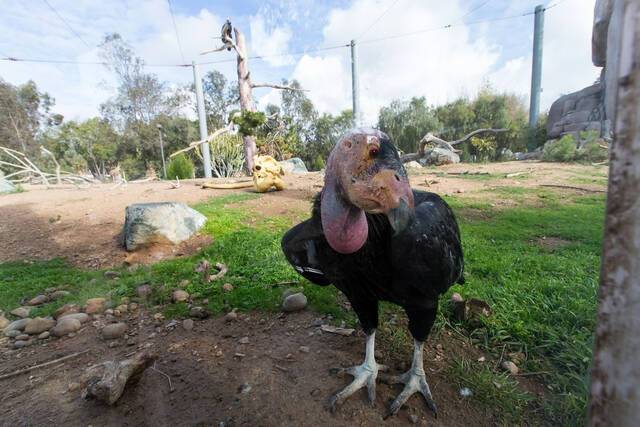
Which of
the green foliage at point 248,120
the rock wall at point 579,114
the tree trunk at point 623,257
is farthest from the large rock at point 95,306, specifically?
the rock wall at point 579,114

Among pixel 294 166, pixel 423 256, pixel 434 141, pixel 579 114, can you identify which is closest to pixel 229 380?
pixel 423 256

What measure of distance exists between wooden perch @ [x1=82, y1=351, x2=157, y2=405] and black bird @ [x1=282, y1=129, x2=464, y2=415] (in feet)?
3.80

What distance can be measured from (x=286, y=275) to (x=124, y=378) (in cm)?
192

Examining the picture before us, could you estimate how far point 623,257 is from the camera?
1.92 feet

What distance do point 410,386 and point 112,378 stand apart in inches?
69.2

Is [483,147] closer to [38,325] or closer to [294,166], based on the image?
[294,166]

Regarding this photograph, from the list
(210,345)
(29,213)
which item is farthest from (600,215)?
(29,213)

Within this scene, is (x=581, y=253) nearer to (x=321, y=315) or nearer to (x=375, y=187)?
(x=321, y=315)

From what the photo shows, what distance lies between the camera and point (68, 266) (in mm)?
4332

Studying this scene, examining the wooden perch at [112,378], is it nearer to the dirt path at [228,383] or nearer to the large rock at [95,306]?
the dirt path at [228,383]

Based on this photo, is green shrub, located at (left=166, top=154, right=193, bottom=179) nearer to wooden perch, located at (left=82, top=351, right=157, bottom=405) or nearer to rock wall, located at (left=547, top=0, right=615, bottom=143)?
wooden perch, located at (left=82, top=351, right=157, bottom=405)

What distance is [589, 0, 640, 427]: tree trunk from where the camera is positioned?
0.56 metres

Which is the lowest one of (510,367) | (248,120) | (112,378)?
(510,367)

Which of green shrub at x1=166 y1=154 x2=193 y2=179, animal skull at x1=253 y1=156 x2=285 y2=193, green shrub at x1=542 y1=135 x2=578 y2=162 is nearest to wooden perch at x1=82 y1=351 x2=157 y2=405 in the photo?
animal skull at x1=253 y1=156 x2=285 y2=193
